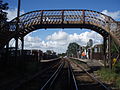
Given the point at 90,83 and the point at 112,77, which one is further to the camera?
the point at 112,77

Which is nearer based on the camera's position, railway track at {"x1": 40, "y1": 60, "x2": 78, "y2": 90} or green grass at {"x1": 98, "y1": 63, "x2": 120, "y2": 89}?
railway track at {"x1": 40, "y1": 60, "x2": 78, "y2": 90}

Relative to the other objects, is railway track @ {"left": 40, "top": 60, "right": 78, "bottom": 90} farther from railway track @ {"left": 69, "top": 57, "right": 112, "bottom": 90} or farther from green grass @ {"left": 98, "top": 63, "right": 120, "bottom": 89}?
green grass @ {"left": 98, "top": 63, "right": 120, "bottom": 89}

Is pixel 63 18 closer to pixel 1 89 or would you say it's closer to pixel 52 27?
pixel 52 27

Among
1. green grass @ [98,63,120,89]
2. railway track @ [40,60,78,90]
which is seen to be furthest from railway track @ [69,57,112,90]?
green grass @ [98,63,120,89]

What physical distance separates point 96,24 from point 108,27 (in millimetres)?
1448

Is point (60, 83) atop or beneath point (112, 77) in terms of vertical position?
beneath

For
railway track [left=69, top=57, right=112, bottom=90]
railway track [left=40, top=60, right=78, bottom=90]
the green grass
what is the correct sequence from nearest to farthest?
railway track [left=69, top=57, right=112, bottom=90]
railway track [left=40, top=60, right=78, bottom=90]
the green grass

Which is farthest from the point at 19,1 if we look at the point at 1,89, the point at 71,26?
the point at 1,89

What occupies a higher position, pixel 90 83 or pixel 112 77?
pixel 112 77

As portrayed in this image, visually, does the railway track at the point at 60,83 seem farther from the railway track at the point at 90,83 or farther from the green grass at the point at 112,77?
the green grass at the point at 112,77

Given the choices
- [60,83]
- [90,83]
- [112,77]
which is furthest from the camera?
[112,77]

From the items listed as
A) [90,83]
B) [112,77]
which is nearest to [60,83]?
[90,83]

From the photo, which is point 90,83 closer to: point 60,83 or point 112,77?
point 60,83

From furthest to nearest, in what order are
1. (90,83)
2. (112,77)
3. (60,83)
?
(112,77) < (60,83) < (90,83)
